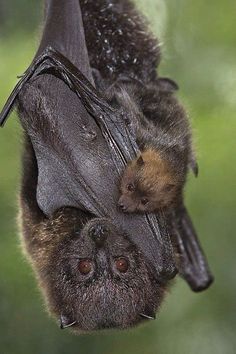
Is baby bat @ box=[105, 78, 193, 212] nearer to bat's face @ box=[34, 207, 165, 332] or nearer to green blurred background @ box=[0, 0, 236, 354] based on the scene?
bat's face @ box=[34, 207, 165, 332]

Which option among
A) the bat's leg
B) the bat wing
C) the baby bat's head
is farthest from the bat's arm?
the bat's leg

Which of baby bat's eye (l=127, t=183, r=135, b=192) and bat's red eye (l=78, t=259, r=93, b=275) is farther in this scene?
bat's red eye (l=78, t=259, r=93, b=275)

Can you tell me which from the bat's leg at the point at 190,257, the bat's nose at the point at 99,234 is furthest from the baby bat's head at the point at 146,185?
the bat's leg at the point at 190,257

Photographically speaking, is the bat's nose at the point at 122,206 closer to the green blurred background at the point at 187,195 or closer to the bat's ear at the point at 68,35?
the bat's ear at the point at 68,35

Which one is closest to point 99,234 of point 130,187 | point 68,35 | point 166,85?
point 130,187

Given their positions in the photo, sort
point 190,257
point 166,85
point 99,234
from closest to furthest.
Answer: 1. point 99,234
2. point 166,85
3. point 190,257

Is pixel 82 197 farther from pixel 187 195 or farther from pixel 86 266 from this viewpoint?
pixel 187 195

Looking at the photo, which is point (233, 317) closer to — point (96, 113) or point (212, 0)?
point (212, 0)
